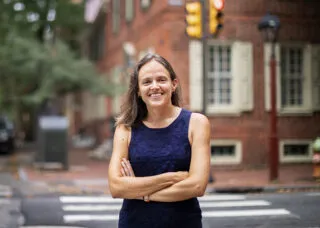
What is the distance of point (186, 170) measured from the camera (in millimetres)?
2979

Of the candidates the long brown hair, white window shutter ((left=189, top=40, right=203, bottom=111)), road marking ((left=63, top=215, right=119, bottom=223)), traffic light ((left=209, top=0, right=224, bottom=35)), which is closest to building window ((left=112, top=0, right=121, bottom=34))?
white window shutter ((left=189, top=40, right=203, bottom=111))

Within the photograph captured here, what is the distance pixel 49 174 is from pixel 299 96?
8382 mm

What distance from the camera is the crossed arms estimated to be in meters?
2.92

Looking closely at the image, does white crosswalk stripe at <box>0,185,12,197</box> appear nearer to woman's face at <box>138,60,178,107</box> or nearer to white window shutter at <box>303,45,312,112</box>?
woman's face at <box>138,60,178,107</box>

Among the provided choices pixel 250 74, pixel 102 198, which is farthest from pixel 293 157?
pixel 102 198

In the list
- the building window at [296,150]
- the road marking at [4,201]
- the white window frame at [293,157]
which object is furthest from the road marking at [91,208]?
the building window at [296,150]

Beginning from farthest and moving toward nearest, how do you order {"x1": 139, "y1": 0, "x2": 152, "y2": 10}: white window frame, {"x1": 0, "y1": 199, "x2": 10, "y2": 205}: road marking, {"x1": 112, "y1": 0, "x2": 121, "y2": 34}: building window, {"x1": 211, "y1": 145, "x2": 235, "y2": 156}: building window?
{"x1": 112, "y1": 0, "x2": 121, "y2": 34}: building window, {"x1": 139, "y1": 0, "x2": 152, "y2": 10}: white window frame, {"x1": 211, "y1": 145, "x2": 235, "y2": 156}: building window, {"x1": 0, "y1": 199, "x2": 10, "y2": 205}: road marking

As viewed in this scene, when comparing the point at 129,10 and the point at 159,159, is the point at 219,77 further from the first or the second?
the point at 159,159

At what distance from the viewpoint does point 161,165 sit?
2.94 metres

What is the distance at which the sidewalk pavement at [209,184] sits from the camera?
1184 centimetres

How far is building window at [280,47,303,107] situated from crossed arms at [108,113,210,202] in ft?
50.3

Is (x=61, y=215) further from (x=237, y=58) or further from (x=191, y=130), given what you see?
(x=237, y=58)

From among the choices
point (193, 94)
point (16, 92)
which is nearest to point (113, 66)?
point (16, 92)

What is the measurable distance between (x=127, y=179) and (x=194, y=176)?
37cm
